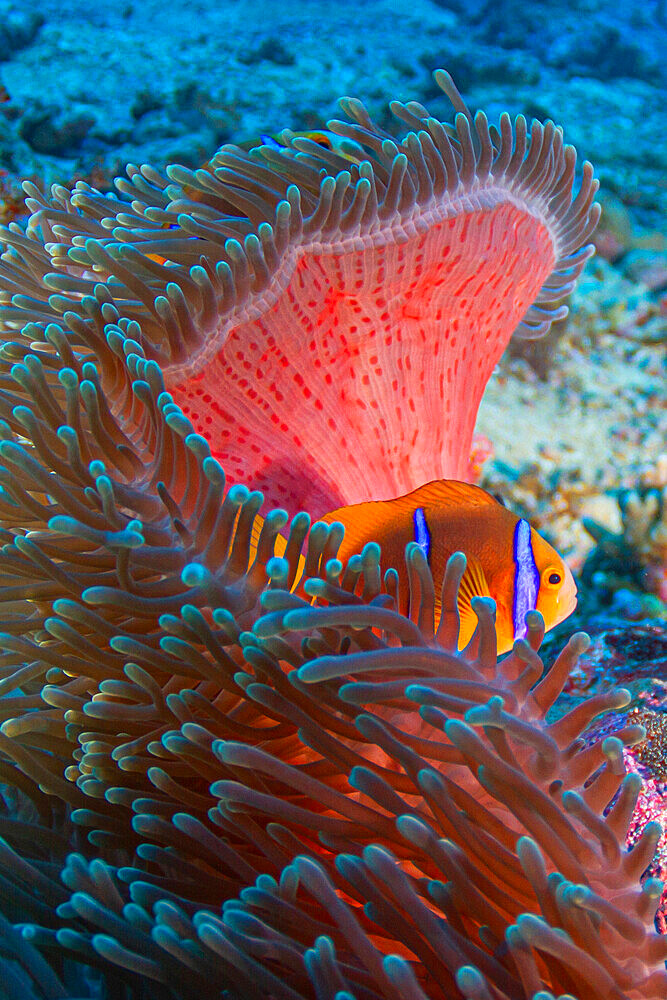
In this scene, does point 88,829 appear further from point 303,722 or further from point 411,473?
point 411,473

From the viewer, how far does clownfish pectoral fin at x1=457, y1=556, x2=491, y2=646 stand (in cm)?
130

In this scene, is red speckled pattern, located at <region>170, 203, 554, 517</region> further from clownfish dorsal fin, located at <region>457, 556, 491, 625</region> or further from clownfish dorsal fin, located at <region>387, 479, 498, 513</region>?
clownfish dorsal fin, located at <region>457, 556, 491, 625</region>

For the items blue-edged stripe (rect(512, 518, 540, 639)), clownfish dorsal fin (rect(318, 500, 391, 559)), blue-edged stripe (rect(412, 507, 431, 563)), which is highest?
blue-edged stripe (rect(512, 518, 540, 639))

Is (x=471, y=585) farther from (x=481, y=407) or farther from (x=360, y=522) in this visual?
(x=481, y=407)

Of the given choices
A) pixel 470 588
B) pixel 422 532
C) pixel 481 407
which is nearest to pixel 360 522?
pixel 422 532

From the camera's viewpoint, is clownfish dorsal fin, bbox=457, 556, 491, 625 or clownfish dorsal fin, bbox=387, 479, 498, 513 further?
clownfish dorsal fin, bbox=387, 479, 498, 513

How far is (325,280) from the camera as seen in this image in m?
1.64

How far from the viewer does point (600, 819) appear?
87 centimetres

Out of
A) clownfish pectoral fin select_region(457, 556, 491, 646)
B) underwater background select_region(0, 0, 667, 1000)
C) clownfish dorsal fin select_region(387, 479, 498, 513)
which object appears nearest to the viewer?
underwater background select_region(0, 0, 667, 1000)

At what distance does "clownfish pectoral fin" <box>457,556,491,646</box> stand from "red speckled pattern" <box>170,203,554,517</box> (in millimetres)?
529

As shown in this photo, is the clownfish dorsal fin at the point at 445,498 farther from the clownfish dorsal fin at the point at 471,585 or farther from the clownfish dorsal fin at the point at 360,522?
the clownfish dorsal fin at the point at 471,585

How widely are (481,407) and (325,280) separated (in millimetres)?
1411

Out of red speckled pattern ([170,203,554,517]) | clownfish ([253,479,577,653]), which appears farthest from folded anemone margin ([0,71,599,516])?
clownfish ([253,479,577,653])

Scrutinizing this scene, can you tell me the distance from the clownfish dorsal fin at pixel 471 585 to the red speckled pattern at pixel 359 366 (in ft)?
1.74
